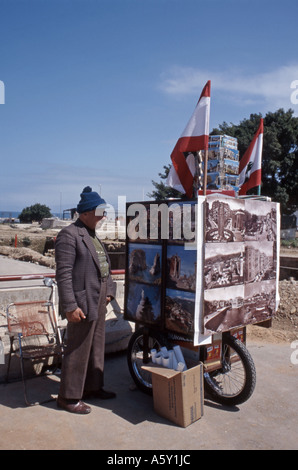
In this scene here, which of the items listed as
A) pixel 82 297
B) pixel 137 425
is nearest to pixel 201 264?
pixel 82 297

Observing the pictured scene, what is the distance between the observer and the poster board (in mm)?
3980

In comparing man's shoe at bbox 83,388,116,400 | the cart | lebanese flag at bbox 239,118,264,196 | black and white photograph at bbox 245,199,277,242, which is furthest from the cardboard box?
lebanese flag at bbox 239,118,264,196

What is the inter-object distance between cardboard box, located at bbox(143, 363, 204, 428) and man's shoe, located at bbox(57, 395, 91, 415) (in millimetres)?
694

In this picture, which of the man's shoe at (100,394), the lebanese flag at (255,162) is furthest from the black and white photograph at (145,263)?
the lebanese flag at (255,162)

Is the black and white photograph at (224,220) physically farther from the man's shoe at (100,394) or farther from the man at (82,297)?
the man's shoe at (100,394)

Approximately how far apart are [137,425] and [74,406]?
66 centimetres

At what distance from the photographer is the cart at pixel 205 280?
3998mm

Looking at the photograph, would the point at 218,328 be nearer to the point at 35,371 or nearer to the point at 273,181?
the point at 35,371

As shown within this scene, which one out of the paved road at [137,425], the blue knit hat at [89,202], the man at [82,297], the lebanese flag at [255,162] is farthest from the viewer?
the lebanese flag at [255,162]

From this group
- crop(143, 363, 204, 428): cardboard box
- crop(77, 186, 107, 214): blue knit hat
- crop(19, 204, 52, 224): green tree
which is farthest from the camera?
crop(19, 204, 52, 224): green tree

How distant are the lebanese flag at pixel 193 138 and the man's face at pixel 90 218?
4.13ft

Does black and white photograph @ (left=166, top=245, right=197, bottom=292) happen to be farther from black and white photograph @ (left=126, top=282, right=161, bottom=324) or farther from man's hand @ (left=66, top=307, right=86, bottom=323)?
man's hand @ (left=66, top=307, right=86, bottom=323)

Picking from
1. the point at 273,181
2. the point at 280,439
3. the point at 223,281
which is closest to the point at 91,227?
the point at 223,281

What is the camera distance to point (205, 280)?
395cm
